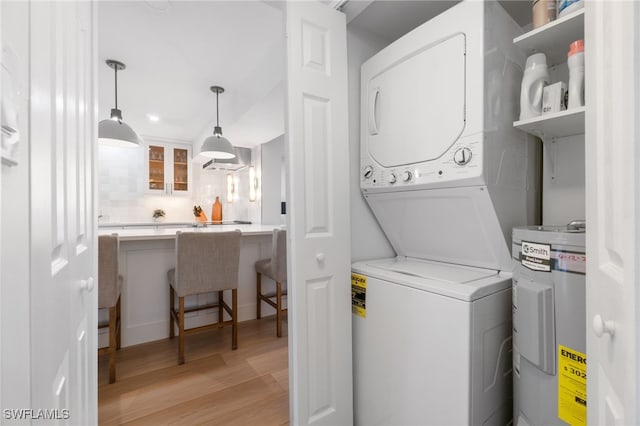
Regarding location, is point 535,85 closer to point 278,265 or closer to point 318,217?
point 318,217

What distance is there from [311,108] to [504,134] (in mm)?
845

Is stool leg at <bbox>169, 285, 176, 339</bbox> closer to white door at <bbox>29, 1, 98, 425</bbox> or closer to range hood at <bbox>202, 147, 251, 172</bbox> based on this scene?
white door at <bbox>29, 1, 98, 425</bbox>

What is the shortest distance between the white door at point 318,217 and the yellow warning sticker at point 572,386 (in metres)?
0.84

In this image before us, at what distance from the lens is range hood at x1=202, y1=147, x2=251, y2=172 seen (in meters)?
4.16

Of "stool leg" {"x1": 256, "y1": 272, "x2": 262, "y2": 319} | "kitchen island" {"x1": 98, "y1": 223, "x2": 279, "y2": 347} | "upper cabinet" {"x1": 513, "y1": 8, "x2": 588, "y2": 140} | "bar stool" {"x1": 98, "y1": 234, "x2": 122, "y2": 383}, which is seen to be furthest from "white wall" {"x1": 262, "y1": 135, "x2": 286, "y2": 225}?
"upper cabinet" {"x1": 513, "y1": 8, "x2": 588, "y2": 140}

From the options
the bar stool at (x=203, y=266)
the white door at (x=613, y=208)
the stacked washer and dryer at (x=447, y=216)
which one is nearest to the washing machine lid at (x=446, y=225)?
the stacked washer and dryer at (x=447, y=216)

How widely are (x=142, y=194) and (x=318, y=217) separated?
4859 mm

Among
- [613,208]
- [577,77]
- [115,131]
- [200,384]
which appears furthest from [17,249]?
[115,131]

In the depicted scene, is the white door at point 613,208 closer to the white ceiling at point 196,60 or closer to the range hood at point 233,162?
the white ceiling at point 196,60

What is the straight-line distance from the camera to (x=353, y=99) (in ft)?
5.37

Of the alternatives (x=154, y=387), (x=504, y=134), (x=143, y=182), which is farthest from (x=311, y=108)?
(x=143, y=182)

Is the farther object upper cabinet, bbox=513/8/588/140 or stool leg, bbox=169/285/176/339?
stool leg, bbox=169/285/176/339

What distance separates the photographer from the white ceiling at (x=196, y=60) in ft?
6.59

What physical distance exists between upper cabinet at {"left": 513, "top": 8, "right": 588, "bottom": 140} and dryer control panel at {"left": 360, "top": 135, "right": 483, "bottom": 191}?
0.21 metres
